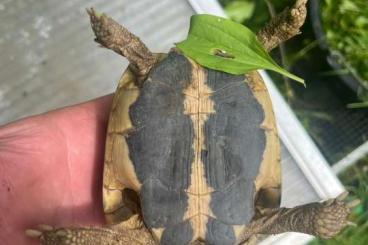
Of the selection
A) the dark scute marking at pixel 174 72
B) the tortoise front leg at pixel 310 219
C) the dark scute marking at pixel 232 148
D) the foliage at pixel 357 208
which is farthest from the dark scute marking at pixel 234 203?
the foliage at pixel 357 208

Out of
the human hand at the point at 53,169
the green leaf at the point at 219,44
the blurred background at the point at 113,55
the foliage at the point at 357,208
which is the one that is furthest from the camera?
the foliage at the point at 357,208

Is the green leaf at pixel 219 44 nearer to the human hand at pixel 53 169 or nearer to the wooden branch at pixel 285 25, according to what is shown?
the wooden branch at pixel 285 25

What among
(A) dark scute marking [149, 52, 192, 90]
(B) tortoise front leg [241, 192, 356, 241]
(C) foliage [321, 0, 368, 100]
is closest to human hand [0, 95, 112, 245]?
(A) dark scute marking [149, 52, 192, 90]

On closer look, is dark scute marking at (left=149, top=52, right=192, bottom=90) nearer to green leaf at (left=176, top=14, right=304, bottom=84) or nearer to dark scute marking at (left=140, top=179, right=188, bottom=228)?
green leaf at (left=176, top=14, right=304, bottom=84)

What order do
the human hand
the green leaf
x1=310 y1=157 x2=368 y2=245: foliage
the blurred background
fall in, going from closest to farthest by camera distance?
the green leaf → the human hand → the blurred background → x1=310 y1=157 x2=368 y2=245: foliage

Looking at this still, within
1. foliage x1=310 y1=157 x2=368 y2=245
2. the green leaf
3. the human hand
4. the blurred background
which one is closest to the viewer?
the green leaf

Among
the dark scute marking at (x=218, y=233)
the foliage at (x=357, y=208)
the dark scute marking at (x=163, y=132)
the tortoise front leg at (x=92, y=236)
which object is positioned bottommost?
the foliage at (x=357, y=208)

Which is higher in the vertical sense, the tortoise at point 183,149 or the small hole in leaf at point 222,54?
the small hole in leaf at point 222,54

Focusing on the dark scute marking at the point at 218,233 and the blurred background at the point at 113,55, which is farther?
the blurred background at the point at 113,55
